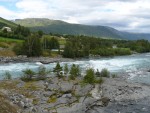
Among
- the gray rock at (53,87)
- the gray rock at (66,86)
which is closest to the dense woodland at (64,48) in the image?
the gray rock at (66,86)

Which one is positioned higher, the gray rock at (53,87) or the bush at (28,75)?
the bush at (28,75)

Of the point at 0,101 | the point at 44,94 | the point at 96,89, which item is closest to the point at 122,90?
the point at 96,89

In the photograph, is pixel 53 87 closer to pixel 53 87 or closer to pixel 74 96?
pixel 53 87

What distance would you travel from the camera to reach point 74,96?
43.5 metres

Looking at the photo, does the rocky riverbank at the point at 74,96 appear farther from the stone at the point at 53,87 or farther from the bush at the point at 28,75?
the bush at the point at 28,75

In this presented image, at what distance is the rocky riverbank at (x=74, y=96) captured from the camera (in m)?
39.1

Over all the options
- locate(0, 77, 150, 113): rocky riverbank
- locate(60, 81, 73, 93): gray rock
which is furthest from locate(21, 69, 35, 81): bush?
locate(60, 81, 73, 93): gray rock

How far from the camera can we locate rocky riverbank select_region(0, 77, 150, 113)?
39125 millimetres

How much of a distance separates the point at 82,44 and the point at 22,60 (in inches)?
1655

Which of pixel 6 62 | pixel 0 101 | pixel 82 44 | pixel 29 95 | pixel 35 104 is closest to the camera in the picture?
pixel 0 101

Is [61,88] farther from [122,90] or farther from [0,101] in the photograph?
[0,101]

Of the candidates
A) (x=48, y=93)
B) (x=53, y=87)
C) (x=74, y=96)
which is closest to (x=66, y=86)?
(x=53, y=87)

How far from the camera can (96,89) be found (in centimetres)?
4681

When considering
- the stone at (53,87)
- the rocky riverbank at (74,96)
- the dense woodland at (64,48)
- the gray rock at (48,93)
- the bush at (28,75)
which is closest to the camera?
the rocky riverbank at (74,96)
